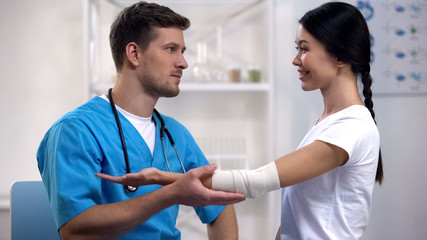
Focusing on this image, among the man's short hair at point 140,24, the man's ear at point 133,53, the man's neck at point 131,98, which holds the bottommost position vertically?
the man's neck at point 131,98

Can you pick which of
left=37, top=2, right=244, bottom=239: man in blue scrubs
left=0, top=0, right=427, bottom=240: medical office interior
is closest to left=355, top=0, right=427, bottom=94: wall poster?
left=0, top=0, right=427, bottom=240: medical office interior

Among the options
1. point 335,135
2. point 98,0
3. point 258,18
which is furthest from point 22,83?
point 335,135

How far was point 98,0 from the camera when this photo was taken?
210 cm

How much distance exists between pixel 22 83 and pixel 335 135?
187cm

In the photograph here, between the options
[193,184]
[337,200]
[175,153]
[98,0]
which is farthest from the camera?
[98,0]

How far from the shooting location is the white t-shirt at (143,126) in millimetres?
1188

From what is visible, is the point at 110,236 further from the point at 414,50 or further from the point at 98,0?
the point at 414,50

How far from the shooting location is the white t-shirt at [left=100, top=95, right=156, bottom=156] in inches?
46.8

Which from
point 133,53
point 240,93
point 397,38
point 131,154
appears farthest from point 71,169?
point 397,38

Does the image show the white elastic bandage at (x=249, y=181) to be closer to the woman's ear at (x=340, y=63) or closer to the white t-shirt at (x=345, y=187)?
the white t-shirt at (x=345, y=187)

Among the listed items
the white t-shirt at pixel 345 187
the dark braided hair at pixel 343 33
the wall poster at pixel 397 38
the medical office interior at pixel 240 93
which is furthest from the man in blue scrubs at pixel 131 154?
the wall poster at pixel 397 38

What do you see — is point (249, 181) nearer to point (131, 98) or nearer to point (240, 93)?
point (131, 98)

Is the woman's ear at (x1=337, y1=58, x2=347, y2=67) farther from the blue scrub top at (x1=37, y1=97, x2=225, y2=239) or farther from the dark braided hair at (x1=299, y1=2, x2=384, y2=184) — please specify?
the blue scrub top at (x1=37, y1=97, x2=225, y2=239)

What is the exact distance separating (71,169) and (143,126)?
298mm
